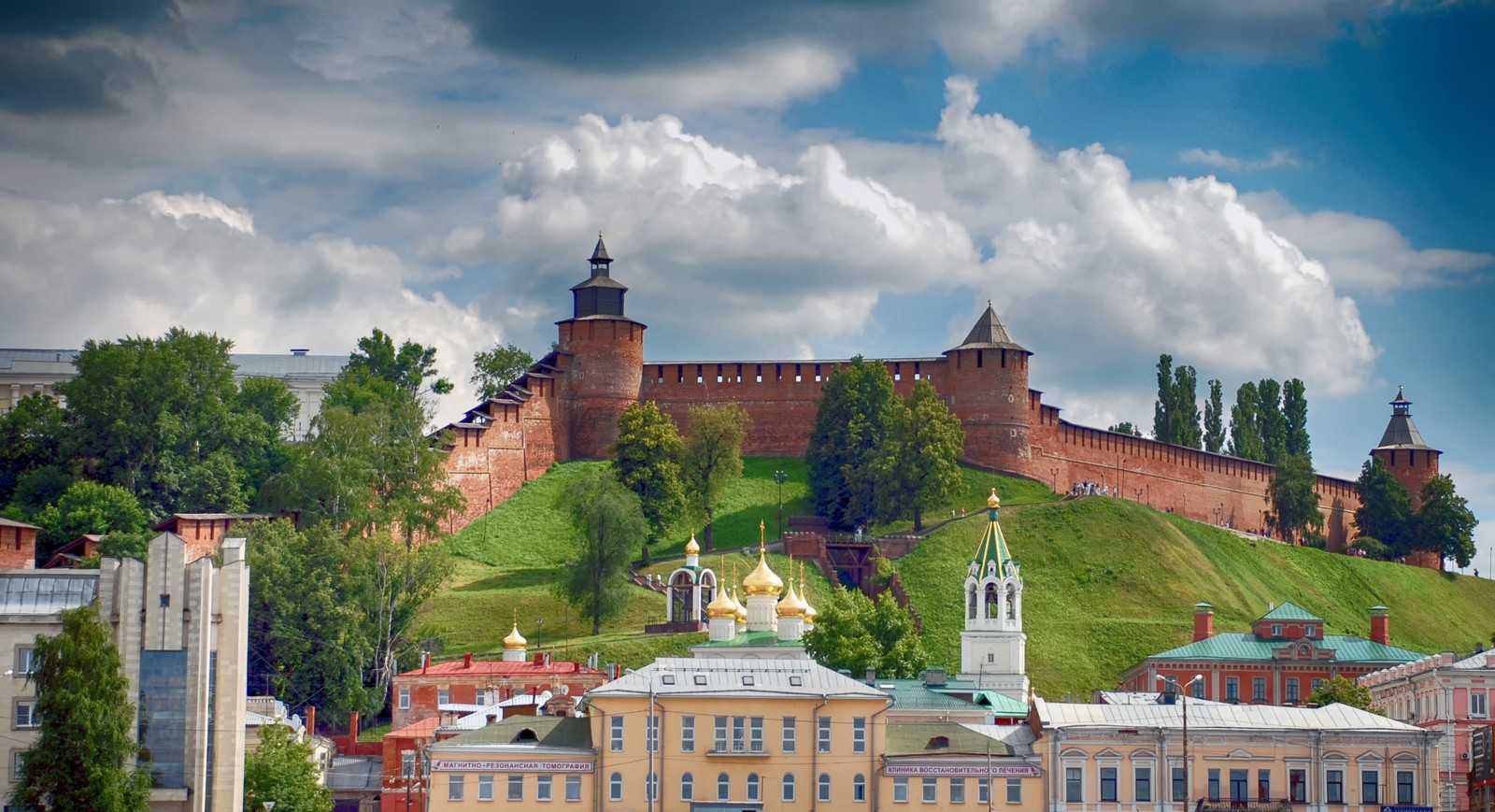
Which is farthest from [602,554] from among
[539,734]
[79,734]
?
[79,734]

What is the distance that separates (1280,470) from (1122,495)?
10.1m

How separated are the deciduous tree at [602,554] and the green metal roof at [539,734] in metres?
30.4

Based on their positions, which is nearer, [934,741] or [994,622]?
[934,741]

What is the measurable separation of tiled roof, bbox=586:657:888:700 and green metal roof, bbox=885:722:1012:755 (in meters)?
1.07

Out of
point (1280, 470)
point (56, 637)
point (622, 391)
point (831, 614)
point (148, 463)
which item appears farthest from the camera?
point (1280, 470)

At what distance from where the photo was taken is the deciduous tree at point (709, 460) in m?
108

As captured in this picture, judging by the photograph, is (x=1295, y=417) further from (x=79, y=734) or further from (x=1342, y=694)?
(x=79, y=734)

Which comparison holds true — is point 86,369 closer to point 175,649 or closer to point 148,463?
point 148,463

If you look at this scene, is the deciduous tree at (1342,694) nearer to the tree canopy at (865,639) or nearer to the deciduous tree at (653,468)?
the tree canopy at (865,639)

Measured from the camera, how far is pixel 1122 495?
123562mm

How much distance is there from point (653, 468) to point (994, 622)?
837 inches

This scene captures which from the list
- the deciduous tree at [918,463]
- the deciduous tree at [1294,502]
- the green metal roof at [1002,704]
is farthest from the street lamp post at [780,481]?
the green metal roof at [1002,704]

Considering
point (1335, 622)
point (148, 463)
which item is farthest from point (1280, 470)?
point (148, 463)

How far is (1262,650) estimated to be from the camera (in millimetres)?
94562
